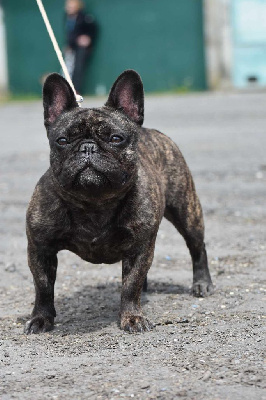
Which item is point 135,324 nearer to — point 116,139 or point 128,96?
point 116,139

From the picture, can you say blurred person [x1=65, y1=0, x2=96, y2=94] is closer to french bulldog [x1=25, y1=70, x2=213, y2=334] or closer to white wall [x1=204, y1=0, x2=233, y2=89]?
white wall [x1=204, y1=0, x2=233, y2=89]

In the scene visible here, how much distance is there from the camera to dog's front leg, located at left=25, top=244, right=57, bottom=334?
16.9 ft

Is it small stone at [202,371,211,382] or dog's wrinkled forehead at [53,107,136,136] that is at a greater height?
dog's wrinkled forehead at [53,107,136,136]

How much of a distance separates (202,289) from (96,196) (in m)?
1.62

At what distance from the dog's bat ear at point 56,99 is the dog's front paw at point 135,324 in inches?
49.3

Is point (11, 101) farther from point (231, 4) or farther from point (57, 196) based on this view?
point (57, 196)

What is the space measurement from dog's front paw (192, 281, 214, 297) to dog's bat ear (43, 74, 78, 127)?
1743 millimetres

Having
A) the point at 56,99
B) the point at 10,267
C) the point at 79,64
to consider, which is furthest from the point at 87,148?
the point at 79,64

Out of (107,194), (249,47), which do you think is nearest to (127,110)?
(107,194)

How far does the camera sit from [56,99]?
5.06 m

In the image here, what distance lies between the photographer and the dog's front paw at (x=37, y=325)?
516cm

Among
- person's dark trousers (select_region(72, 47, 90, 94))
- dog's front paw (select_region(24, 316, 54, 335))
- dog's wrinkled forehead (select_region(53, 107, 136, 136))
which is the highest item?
dog's wrinkled forehead (select_region(53, 107, 136, 136))

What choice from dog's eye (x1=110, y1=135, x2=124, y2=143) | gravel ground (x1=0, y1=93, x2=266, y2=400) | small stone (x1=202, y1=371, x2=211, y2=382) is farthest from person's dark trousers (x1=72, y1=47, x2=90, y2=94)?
small stone (x1=202, y1=371, x2=211, y2=382)

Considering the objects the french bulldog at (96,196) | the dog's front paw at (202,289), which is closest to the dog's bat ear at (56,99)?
the french bulldog at (96,196)
